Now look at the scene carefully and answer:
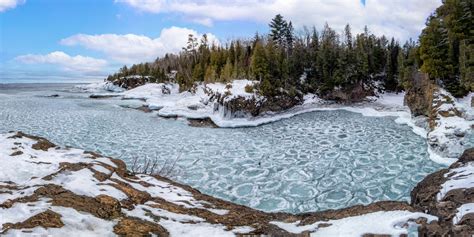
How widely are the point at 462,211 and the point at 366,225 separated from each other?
1.56 m

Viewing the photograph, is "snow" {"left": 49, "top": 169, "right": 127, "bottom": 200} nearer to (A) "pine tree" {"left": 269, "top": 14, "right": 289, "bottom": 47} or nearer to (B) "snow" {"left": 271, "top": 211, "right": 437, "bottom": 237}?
(B) "snow" {"left": 271, "top": 211, "right": 437, "bottom": 237}

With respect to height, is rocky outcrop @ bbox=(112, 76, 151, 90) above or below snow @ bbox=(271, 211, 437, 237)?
above

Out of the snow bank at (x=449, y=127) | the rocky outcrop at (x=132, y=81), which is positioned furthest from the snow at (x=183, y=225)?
the rocky outcrop at (x=132, y=81)

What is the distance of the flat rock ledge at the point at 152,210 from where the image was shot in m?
4.99

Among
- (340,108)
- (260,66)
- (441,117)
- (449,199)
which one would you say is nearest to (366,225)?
(449,199)

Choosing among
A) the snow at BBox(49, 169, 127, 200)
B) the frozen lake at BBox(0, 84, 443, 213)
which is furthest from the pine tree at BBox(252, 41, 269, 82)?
the snow at BBox(49, 169, 127, 200)

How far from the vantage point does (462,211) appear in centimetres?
560

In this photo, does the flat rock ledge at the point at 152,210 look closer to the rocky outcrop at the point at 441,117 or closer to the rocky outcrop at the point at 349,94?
the rocky outcrop at the point at 441,117

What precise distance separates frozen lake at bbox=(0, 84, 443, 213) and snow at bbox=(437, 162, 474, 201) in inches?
123

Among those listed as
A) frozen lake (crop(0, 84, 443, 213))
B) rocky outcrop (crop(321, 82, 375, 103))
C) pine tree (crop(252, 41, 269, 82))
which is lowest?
frozen lake (crop(0, 84, 443, 213))

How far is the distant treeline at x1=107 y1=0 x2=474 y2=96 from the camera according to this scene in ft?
109

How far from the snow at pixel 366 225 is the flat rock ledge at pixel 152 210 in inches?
0.4

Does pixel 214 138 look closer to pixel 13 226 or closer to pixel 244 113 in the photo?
pixel 244 113

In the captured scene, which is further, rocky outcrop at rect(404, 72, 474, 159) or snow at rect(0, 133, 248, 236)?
rocky outcrop at rect(404, 72, 474, 159)
